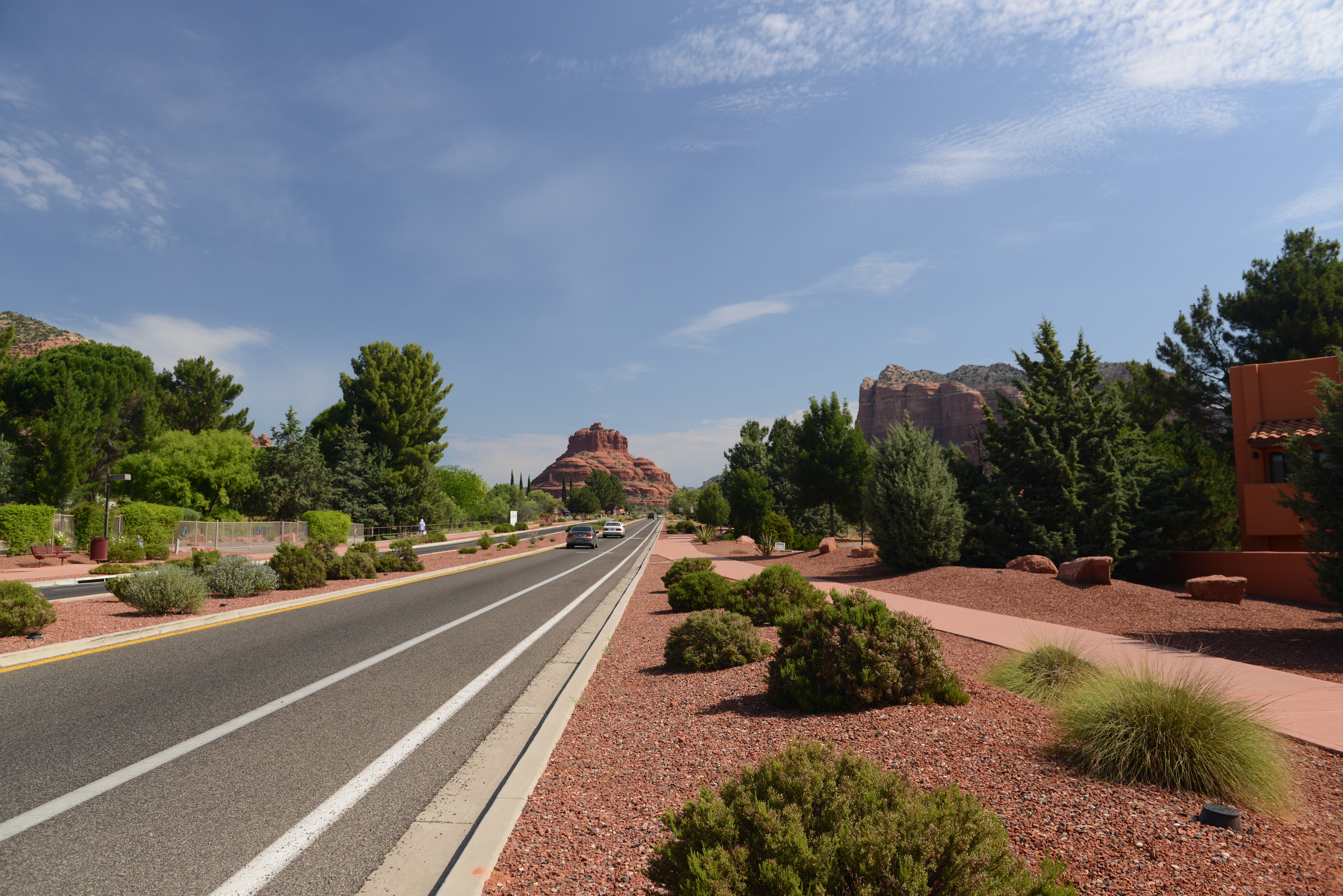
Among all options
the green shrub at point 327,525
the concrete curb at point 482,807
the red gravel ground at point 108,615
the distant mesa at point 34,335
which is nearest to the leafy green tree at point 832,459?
the red gravel ground at point 108,615

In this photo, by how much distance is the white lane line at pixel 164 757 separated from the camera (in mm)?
3686

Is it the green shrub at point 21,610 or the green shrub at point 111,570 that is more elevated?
the green shrub at point 21,610

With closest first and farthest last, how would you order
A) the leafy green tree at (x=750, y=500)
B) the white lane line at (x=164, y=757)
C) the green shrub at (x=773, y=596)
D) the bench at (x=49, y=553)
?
the white lane line at (x=164, y=757) < the green shrub at (x=773, y=596) < the bench at (x=49, y=553) < the leafy green tree at (x=750, y=500)

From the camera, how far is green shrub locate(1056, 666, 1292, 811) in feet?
11.5

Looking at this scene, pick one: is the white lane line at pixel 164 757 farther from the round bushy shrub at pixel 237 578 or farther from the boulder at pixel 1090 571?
the boulder at pixel 1090 571

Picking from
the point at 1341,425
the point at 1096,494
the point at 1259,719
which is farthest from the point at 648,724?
the point at 1096,494

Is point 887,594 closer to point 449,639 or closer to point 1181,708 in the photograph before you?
point 449,639

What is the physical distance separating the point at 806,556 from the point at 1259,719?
2290cm

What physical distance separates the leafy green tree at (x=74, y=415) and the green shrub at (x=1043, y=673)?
178 ft

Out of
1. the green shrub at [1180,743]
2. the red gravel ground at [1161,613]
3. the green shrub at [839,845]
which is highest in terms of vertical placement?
the green shrub at [839,845]

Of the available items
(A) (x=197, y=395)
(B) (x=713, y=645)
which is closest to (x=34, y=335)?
(A) (x=197, y=395)

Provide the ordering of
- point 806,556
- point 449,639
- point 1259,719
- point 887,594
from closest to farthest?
point 1259,719 → point 449,639 → point 887,594 → point 806,556

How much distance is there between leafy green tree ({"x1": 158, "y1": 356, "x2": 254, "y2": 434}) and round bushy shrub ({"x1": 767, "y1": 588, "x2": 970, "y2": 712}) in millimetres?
62521

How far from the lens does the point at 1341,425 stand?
9.07 metres
